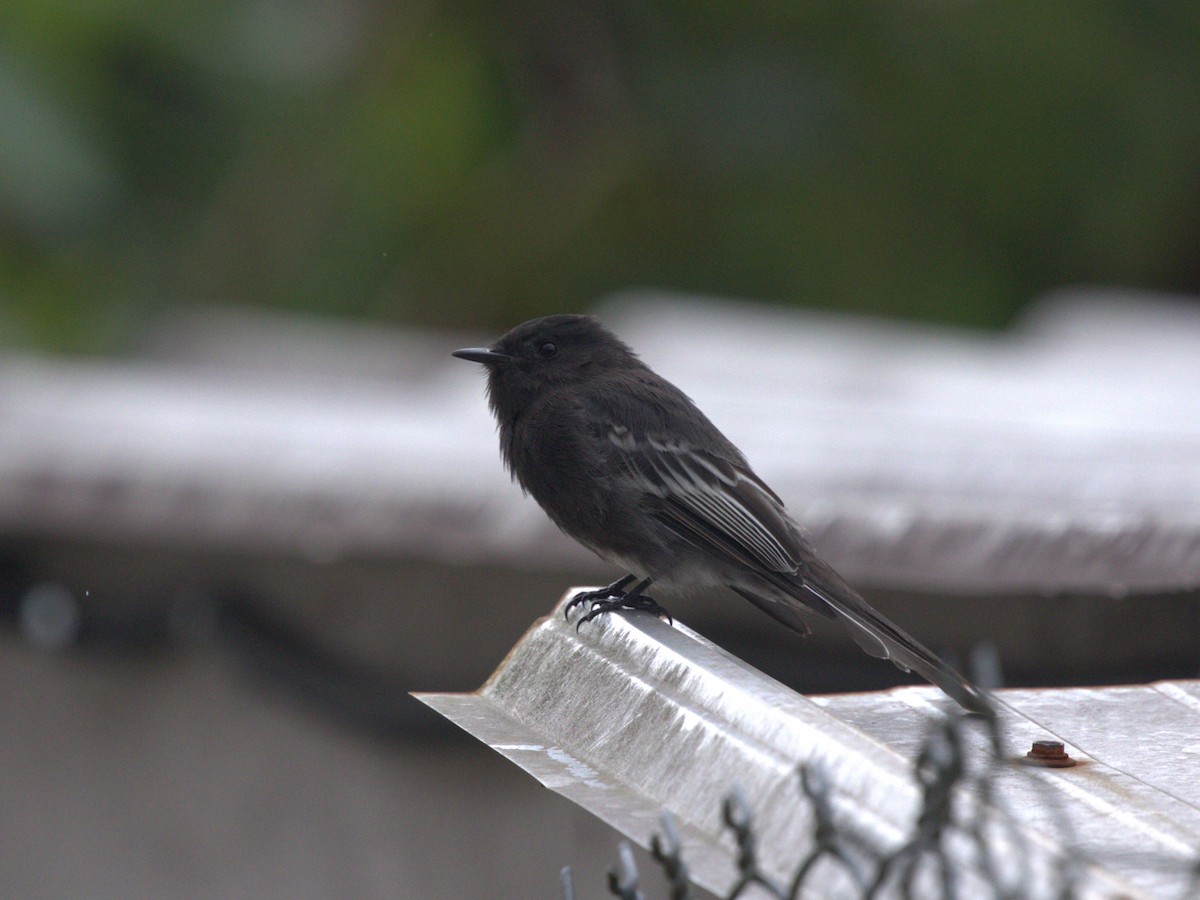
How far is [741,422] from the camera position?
7.54 metres

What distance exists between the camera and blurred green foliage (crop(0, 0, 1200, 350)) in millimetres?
14547

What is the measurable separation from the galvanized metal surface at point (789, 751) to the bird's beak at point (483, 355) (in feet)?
5.32

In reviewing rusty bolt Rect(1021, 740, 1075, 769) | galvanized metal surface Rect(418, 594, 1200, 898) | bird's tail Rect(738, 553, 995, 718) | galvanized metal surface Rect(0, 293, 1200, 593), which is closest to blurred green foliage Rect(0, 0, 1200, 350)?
galvanized metal surface Rect(0, 293, 1200, 593)

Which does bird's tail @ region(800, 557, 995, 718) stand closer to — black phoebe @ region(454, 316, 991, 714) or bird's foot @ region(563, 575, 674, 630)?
black phoebe @ region(454, 316, 991, 714)

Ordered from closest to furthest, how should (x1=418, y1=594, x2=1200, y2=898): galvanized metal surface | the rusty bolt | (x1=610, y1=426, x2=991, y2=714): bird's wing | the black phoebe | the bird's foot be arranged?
(x1=418, y1=594, x2=1200, y2=898): galvanized metal surface
the rusty bolt
the bird's foot
(x1=610, y1=426, x2=991, y2=714): bird's wing
the black phoebe

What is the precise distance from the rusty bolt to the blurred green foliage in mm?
12287

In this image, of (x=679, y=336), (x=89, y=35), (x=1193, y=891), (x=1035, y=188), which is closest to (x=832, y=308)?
(x=1035, y=188)

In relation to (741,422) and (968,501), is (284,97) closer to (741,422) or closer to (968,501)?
(741,422)

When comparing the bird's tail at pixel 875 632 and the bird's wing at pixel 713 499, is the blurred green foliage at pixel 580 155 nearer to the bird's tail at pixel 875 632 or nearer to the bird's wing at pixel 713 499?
the bird's wing at pixel 713 499

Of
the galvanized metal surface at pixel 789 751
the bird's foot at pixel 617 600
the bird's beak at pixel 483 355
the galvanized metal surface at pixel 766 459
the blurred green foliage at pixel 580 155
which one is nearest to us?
the galvanized metal surface at pixel 789 751

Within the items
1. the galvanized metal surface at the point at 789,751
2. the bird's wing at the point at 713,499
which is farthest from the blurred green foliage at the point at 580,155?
the galvanized metal surface at the point at 789,751

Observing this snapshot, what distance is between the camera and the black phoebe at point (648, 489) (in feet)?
13.7

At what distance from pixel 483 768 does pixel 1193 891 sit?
3.62 metres

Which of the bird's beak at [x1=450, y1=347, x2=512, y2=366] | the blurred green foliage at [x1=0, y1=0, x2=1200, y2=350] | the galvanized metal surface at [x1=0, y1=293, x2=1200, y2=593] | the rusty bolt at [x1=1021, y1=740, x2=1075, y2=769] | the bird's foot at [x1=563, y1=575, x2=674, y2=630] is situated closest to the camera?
the rusty bolt at [x1=1021, y1=740, x2=1075, y2=769]
